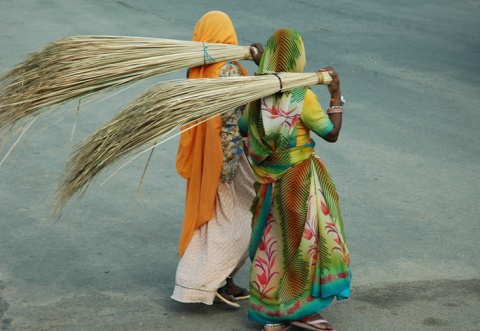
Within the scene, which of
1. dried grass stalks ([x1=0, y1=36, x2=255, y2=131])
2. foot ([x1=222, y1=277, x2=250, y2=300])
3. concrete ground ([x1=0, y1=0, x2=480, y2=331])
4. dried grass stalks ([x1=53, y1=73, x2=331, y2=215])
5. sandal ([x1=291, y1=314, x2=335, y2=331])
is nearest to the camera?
dried grass stalks ([x1=53, y1=73, x2=331, y2=215])

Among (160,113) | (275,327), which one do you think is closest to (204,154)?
(160,113)

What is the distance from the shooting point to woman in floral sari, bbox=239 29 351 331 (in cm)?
459

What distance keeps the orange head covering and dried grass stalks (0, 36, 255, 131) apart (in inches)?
4.7

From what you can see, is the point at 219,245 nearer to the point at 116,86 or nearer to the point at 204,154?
the point at 204,154

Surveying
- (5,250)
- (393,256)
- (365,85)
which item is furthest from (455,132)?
(5,250)

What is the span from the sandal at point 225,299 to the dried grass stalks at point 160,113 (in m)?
1.07

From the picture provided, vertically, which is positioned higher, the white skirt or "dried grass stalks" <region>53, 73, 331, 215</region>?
"dried grass stalks" <region>53, 73, 331, 215</region>

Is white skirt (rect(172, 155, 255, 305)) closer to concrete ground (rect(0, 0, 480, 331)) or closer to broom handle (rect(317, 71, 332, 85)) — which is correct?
concrete ground (rect(0, 0, 480, 331))

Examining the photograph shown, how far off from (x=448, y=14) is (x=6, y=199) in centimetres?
810

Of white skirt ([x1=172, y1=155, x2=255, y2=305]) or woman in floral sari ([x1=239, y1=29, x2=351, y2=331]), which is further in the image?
white skirt ([x1=172, y1=155, x2=255, y2=305])

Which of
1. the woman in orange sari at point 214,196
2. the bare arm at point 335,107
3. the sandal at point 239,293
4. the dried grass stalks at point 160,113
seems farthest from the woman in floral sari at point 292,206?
the sandal at point 239,293

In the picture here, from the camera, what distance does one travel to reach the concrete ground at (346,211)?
5113mm

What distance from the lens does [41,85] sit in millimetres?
4480

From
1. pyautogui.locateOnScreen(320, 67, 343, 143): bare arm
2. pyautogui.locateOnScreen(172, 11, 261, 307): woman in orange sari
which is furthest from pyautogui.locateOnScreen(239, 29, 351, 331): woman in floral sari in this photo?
pyautogui.locateOnScreen(172, 11, 261, 307): woman in orange sari
